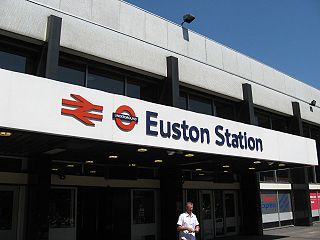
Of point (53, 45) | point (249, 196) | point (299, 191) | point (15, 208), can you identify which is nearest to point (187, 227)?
point (15, 208)

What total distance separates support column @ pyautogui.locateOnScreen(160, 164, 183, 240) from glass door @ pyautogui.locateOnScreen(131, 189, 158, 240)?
0.37 m

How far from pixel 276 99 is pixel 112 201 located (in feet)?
35.2

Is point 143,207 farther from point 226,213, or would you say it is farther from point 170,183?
point 226,213

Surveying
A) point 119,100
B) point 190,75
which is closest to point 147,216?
point 190,75

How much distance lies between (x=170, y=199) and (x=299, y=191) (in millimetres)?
10243

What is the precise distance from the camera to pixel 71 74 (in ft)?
39.0

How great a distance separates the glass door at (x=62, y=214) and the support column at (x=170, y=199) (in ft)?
11.6

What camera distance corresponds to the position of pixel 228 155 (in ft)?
38.7

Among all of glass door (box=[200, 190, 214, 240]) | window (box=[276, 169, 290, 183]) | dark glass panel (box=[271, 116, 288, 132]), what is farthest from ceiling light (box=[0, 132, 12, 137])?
window (box=[276, 169, 290, 183])

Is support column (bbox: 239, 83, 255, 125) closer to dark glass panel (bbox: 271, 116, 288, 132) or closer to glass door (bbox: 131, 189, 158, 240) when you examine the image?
dark glass panel (bbox: 271, 116, 288, 132)

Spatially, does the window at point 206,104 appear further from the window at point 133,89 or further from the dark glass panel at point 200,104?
the window at point 133,89

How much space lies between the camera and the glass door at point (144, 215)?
554 inches

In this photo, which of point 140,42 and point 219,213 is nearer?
point 140,42

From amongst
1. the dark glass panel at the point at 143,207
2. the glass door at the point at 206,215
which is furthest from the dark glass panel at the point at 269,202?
the dark glass panel at the point at 143,207
